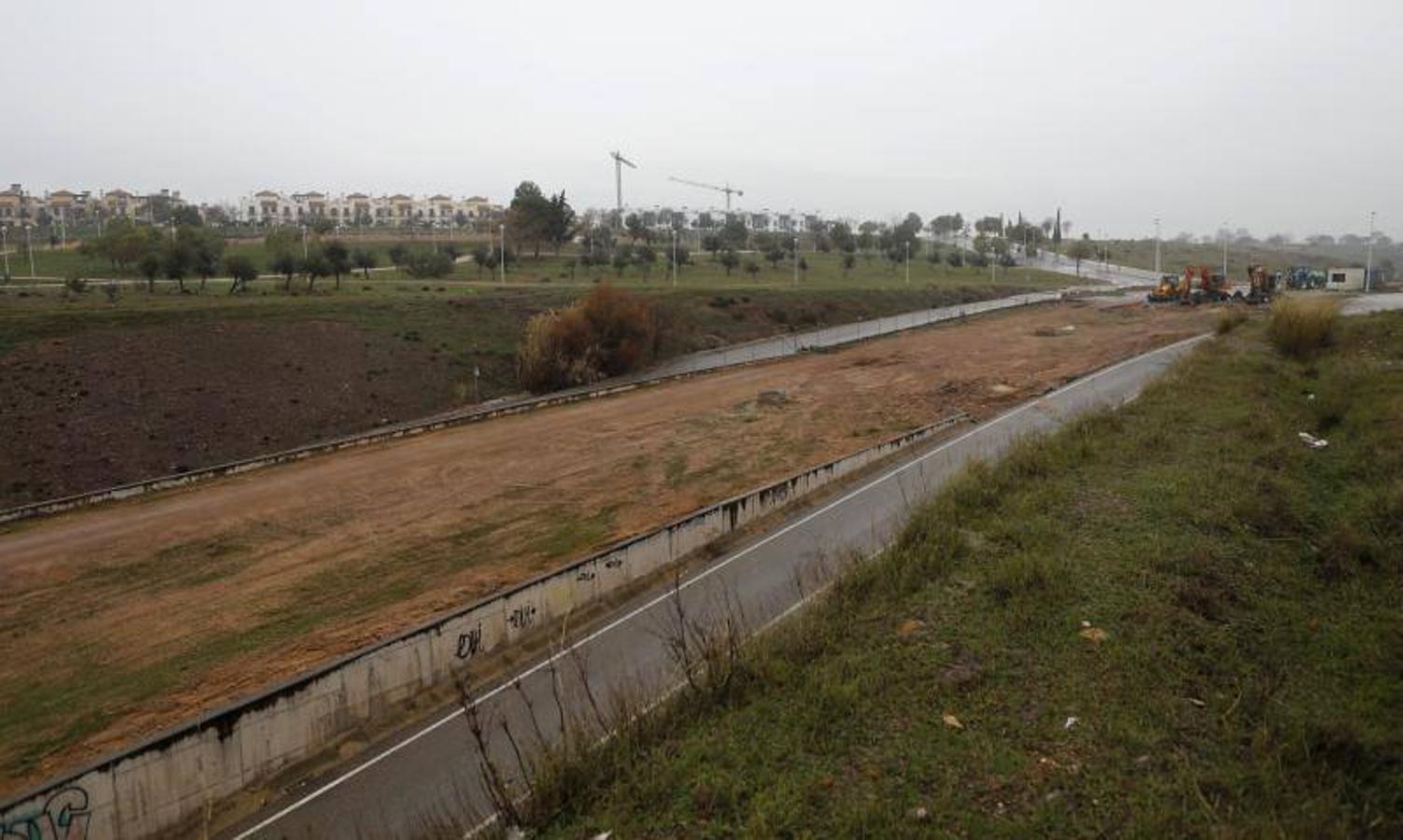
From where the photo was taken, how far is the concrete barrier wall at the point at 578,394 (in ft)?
89.3

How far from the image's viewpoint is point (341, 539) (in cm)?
2294

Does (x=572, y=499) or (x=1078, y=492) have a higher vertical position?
(x=1078, y=492)

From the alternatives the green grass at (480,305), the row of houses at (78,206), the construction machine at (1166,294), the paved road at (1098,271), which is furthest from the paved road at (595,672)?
the row of houses at (78,206)

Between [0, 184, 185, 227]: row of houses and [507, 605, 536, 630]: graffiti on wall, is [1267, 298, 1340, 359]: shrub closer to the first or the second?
[507, 605, 536, 630]: graffiti on wall

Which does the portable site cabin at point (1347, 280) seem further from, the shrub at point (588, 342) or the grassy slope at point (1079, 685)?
the grassy slope at point (1079, 685)

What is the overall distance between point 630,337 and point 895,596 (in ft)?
130

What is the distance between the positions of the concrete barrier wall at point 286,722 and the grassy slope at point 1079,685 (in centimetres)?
605

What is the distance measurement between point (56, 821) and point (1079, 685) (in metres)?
12.1

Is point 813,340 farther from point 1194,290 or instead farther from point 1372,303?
point 1372,303

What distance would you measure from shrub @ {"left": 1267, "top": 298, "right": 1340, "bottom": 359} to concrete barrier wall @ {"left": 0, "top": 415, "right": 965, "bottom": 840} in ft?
103

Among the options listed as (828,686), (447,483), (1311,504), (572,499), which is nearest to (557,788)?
(828,686)

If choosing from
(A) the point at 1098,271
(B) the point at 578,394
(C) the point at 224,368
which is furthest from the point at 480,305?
(A) the point at 1098,271

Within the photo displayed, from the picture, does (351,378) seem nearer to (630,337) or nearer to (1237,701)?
(630,337)

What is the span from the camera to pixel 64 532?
944 inches
